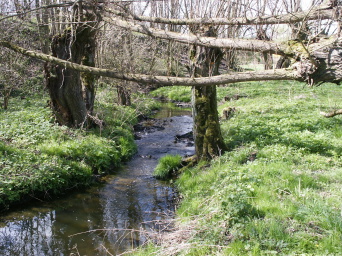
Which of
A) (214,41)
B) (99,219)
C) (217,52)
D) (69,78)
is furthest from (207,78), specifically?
(69,78)

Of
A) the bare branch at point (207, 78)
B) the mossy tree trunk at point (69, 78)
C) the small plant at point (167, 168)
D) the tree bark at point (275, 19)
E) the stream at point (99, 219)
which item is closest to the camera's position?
the bare branch at point (207, 78)

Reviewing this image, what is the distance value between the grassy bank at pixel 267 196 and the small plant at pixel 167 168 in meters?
0.71

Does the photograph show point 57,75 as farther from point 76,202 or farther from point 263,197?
point 263,197

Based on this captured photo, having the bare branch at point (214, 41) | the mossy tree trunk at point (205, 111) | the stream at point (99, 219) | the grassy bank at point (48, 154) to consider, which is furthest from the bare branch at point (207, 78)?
the grassy bank at point (48, 154)

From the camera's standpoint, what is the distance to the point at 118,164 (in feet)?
30.5

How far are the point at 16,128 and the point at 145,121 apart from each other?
734cm

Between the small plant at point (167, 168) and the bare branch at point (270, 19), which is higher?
the bare branch at point (270, 19)

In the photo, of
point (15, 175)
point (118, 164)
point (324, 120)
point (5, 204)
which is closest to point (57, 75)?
point (118, 164)

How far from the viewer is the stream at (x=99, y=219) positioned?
17.3 ft

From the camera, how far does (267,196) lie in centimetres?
506

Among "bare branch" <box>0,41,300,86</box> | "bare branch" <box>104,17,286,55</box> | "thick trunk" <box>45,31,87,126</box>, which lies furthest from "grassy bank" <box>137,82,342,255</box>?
"thick trunk" <box>45,31,87,126</box>

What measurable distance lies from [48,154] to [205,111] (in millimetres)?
4214

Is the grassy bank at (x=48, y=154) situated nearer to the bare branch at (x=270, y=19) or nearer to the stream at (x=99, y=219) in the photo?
the stream at (x=99, y=219)

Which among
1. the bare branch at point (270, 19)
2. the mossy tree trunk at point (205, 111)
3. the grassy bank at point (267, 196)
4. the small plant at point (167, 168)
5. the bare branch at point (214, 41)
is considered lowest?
the small plant at point (167, 168)
